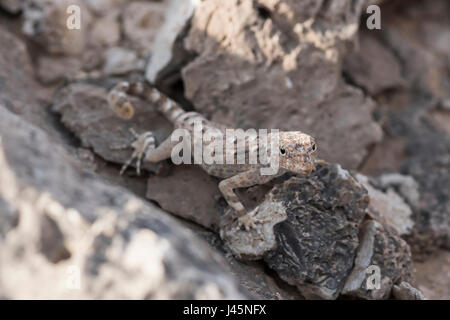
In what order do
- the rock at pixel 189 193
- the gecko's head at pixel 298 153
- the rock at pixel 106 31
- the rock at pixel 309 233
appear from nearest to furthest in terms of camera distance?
the gecko's head at pixel 298 153 → the rock at pixel 309 233 → the rock at pixel 189 193 → the rock at pixel 106 31

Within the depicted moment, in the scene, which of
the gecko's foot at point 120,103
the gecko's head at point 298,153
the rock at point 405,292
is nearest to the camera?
the gecko's head at point 298,153

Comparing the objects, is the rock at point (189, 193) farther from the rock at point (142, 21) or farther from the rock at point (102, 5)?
the rock at point (102, 5)

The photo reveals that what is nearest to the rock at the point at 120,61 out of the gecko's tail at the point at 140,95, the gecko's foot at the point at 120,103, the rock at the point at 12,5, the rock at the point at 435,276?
the gecko's tail at the point at 140,95

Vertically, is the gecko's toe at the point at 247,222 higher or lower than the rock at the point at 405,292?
higher

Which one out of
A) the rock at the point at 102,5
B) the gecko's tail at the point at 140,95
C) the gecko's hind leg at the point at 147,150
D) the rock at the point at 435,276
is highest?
the rock at the point at 102,5

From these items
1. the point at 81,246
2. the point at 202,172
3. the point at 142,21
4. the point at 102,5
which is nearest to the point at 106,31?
the point at 102,5

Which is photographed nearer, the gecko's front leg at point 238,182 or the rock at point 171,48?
the gecko's front leg at point 238,182

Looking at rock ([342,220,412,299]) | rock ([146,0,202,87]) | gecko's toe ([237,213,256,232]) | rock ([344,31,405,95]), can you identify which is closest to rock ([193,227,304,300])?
gecko's toe ([237,213,256,232])
